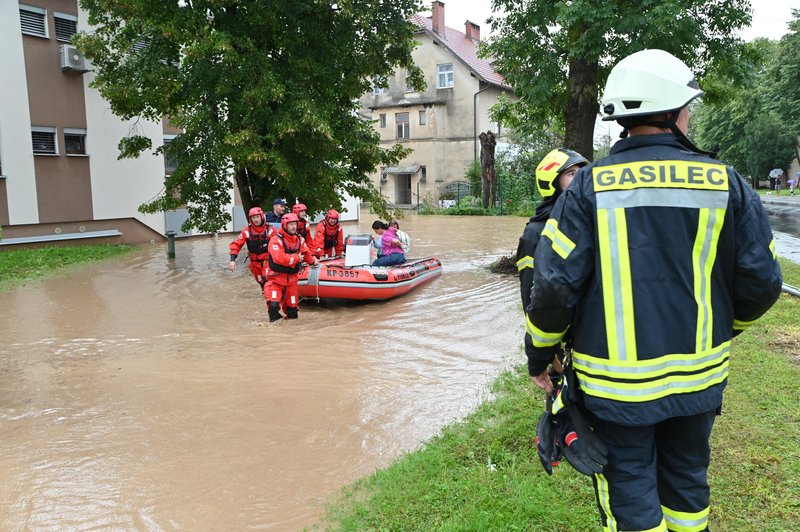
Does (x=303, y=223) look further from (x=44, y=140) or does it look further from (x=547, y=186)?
(x=44, y=140)

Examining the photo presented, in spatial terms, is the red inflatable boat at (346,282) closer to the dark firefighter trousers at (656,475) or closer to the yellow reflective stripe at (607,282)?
the dark firefighter trousers at (656,475)

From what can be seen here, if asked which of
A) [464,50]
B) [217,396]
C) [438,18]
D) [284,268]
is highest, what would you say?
[438,18]

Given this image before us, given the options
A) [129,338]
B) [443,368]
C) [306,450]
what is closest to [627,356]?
[306,450]

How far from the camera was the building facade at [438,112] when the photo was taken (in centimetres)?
3891

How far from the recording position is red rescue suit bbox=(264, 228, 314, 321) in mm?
→ 9430

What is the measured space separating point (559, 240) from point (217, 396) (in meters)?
4.86

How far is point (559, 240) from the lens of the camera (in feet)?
7.66

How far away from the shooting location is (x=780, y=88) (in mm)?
42688

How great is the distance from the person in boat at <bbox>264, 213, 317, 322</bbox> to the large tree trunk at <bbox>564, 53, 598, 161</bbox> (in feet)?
18.4

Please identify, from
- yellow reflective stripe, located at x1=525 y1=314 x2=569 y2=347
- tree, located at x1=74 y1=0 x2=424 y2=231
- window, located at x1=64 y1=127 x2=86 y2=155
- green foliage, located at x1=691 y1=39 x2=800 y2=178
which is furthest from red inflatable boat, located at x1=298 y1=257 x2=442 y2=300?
green foliage, located at x1=691 y1=39 x2=800 y2=178

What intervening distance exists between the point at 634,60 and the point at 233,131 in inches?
478

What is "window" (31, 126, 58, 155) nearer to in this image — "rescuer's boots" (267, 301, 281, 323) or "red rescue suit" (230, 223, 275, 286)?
"red rescue suit" (230, 223, 275, 286)

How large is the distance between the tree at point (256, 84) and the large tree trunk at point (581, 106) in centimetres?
445

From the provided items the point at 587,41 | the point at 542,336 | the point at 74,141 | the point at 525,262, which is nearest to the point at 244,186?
the point at 74,141
